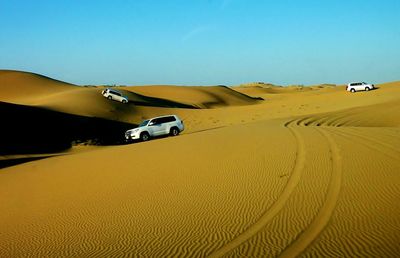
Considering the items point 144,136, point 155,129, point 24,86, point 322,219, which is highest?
point 24,86

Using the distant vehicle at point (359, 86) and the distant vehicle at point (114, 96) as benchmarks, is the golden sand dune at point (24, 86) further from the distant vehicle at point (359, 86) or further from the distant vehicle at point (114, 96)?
the distant vehicle at point (359, 86)

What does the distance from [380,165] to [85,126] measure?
28901 mm

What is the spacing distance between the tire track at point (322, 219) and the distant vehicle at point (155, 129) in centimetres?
1655

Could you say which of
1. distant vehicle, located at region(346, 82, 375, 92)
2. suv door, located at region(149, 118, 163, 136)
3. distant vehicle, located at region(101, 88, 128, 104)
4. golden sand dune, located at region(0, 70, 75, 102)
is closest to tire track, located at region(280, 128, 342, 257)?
suv door, located at region(149, 118, 163, 136)

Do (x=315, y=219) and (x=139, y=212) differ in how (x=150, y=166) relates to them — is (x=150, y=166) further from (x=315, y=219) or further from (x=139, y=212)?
(x=315, y=219)

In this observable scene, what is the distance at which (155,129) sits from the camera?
2731 cm

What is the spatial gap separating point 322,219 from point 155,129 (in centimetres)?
2036

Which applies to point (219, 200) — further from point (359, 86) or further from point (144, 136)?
point (359, 86)

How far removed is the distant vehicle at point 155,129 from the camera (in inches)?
1064

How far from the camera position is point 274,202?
8.96 metres

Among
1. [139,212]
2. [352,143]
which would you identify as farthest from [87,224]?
[352,143]

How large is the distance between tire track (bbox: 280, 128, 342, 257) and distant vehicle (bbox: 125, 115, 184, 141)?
651 inches

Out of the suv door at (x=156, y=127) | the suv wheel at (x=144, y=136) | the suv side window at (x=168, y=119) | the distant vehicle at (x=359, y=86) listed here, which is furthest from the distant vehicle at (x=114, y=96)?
the distant vehicle at (x=359, y=86)

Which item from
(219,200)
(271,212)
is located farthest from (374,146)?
(271,212)
